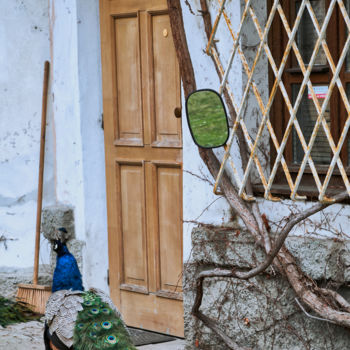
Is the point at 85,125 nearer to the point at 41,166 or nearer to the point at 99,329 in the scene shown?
the point at 41,166

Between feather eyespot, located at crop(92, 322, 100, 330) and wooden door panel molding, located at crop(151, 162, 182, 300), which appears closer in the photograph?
feather eyespot, located at crop(92, 322, 100, 330)

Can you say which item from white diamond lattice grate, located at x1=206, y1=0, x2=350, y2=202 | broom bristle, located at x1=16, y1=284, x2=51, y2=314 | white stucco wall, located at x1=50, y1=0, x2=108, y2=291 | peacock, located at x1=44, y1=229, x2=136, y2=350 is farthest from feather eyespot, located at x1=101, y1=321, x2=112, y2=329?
broom bristle, located at x1=16, y1=284, x2=51, y2=314

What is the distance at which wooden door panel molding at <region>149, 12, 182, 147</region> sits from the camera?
4797 mm

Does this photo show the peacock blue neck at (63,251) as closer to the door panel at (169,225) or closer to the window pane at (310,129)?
the door panel at (169,225)

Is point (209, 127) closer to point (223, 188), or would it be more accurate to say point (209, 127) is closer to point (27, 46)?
point (223, 188)

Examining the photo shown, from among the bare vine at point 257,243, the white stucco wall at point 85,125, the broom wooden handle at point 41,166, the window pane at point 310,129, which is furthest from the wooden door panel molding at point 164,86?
the broom wooden handle at point 41,166

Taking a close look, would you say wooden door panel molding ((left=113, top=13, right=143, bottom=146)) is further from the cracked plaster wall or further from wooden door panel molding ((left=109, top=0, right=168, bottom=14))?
the cracked plaster wall

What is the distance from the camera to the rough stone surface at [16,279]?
5.71 m

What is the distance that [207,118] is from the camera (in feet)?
13.6

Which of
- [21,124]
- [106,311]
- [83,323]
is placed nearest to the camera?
[83,323]

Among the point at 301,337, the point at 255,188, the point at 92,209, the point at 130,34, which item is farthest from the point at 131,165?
the point at 301,337

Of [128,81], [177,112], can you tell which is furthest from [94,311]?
[128,81]

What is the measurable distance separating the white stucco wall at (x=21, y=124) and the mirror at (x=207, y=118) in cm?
186

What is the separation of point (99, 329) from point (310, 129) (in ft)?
4.96
